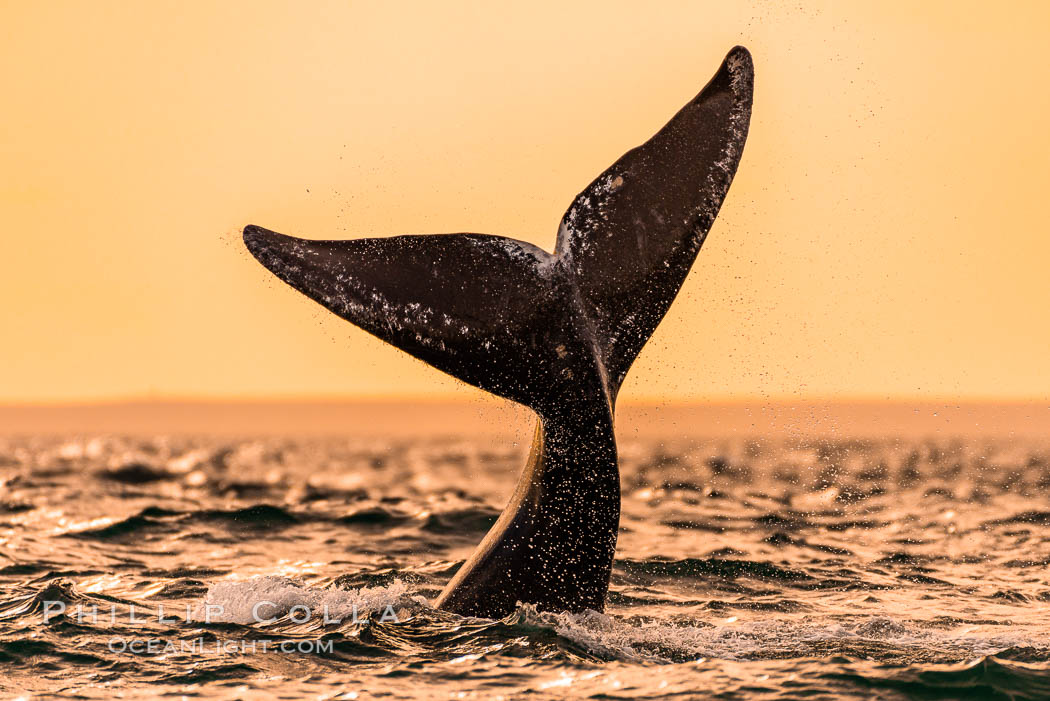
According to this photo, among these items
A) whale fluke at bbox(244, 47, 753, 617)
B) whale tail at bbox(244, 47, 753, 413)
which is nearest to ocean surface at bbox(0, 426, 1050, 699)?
whale fluke at bbox(244, 47, 753, 617)

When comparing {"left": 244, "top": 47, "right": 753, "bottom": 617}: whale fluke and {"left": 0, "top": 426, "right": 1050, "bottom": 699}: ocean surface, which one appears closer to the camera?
{"left": 244, "top": 47, "right": 753, "bottom": 617}: whale fluke

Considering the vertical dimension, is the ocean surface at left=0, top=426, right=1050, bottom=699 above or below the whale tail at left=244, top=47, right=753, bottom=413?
below

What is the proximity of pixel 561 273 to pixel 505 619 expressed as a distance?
2.32 meters

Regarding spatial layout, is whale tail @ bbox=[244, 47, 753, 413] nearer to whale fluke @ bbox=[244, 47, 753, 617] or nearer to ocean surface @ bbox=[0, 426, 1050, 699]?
whale fluke @ bbox=[244, 47, 753, 617]

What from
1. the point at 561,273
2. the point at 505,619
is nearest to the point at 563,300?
the point at 561,273

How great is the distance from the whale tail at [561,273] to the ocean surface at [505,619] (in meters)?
1.72

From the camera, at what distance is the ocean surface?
7.49m

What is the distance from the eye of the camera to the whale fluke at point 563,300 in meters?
6.78

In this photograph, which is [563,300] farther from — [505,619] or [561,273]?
[505,619]

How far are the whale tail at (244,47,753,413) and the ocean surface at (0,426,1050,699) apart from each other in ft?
5.65

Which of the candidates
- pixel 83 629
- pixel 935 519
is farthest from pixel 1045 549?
pixel 83 629

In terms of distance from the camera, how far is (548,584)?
780cm

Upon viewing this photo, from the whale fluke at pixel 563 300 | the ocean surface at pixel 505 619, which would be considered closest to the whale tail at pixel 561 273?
the whale fluke at pixel 563 300

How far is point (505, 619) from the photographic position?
804cm
